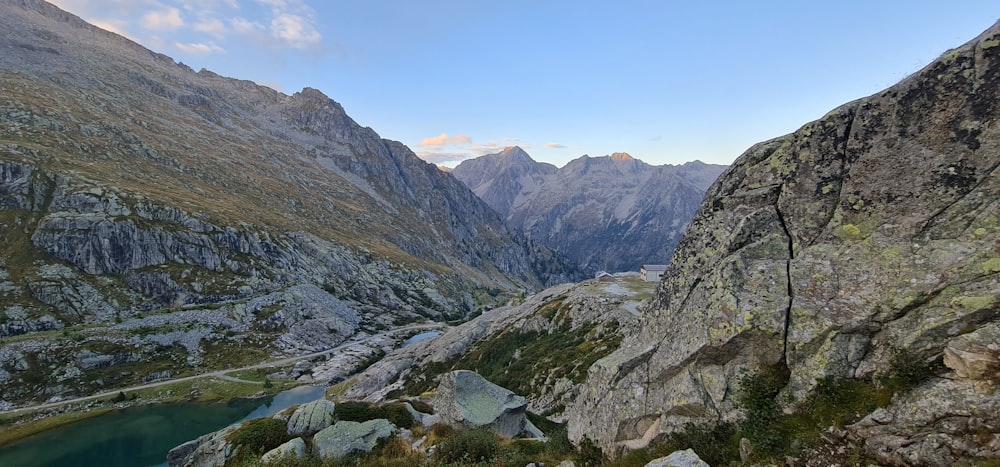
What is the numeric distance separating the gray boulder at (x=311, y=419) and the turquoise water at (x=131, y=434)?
59.3 m

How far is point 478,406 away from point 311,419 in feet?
33.6

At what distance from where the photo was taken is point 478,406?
28.0 meters

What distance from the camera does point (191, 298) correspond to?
137250 millimetres

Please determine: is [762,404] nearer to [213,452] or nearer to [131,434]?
[213,452]

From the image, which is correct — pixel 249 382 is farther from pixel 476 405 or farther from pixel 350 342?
pixel 476 405

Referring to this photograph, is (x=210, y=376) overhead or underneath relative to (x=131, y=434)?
underneath

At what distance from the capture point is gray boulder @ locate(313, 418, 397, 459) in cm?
2125

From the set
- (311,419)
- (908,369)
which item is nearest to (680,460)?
(908,369)

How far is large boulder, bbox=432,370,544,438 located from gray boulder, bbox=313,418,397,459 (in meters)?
4.51

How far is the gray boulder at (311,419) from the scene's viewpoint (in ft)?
80.9

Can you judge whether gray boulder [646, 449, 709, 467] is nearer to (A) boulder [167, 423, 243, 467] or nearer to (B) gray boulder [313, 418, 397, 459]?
(B) gray boulder [313, 418, 397, 459]

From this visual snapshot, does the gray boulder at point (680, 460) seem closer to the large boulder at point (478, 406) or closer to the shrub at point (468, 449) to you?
the shrub at point (468, 449)

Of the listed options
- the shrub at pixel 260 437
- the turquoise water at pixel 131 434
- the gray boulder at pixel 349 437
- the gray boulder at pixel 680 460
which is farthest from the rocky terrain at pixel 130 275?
the gray boulder at pixel 680 460

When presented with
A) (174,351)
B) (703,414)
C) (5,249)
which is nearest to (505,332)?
(703,414)
